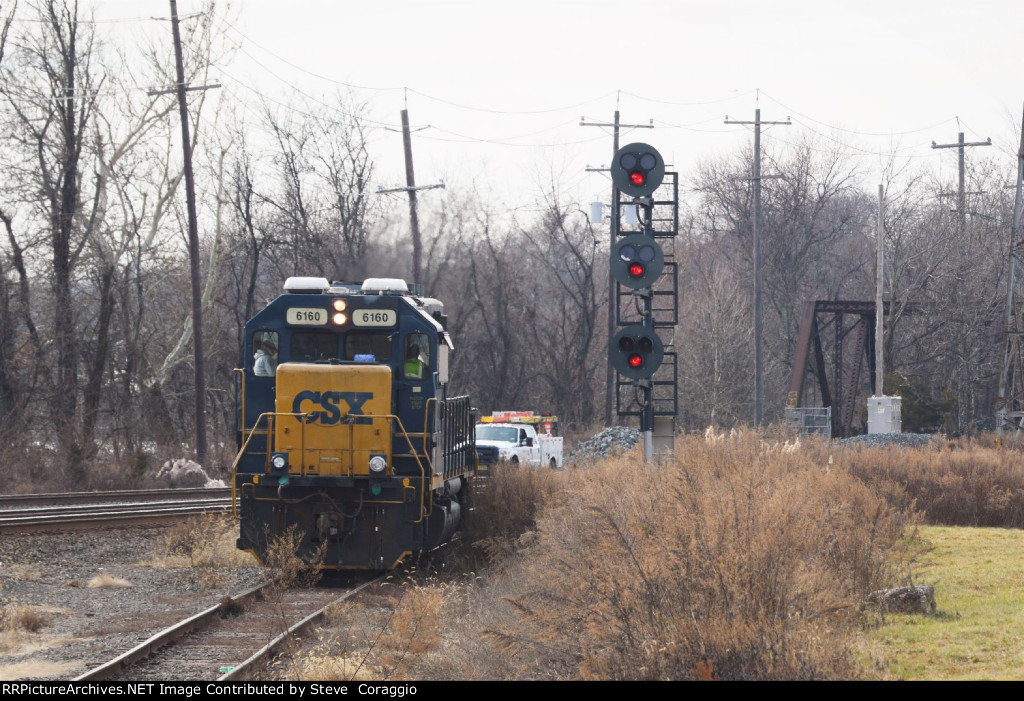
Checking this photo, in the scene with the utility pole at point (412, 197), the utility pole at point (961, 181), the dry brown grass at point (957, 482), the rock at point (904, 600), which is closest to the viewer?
the rock at point (904, 600)

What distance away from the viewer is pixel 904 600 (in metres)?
10.8

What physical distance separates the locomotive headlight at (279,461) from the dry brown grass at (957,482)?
983 centimetres

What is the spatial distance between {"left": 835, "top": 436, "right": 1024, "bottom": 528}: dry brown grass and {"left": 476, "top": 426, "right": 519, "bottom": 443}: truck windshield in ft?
33.9

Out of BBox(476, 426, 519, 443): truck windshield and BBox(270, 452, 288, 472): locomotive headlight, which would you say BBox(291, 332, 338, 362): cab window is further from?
BBox(476, 426, 519, 443): truck windshield

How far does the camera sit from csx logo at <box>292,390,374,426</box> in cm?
1424

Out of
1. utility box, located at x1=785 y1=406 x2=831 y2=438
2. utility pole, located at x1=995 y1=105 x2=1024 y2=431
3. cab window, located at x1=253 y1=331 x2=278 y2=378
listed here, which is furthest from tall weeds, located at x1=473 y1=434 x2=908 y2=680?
utility box, located at x1=785 y1=406 x2=831 y2=438

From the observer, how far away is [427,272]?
4828cm

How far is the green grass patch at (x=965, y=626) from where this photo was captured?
8.41 meters

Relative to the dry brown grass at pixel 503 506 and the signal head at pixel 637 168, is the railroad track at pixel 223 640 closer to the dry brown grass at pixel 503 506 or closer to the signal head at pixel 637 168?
the dry brown grass at pixel 503 506

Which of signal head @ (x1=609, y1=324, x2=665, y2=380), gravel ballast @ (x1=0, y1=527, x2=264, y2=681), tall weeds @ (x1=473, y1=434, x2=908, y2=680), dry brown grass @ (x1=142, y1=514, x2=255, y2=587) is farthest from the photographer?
dry brown grass @ (x1=142, y1=514, x2=255, y2=587)

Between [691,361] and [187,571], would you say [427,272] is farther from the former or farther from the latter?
[187,571]

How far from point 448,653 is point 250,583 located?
19.4ft

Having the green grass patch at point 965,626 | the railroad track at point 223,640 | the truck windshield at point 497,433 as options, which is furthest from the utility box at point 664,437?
the truck windshield at point 497,433

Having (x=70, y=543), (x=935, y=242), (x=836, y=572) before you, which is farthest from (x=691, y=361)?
(x=836, y=572)
